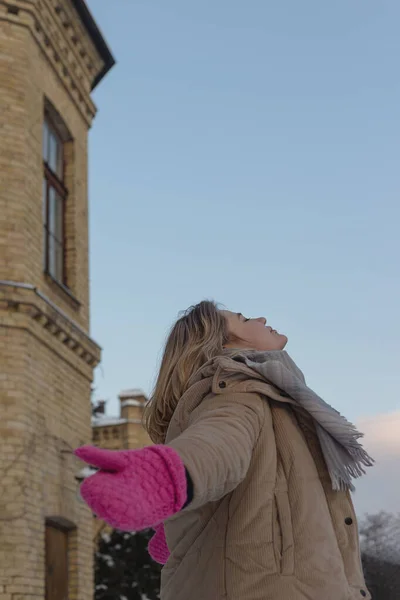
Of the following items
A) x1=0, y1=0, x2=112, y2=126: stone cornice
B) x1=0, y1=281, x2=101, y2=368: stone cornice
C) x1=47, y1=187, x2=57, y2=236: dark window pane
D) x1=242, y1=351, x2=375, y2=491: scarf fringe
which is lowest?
x1=242, y1=351, x2=375, y2=491: scarf fringe

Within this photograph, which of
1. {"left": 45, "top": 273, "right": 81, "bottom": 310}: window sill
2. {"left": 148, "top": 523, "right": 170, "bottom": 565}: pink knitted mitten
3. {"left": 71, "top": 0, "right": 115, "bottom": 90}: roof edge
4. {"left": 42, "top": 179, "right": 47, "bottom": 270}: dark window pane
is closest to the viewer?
{"left": 148, "top": 523, "right": 170, "bottom": 565}: pink knitted mitten

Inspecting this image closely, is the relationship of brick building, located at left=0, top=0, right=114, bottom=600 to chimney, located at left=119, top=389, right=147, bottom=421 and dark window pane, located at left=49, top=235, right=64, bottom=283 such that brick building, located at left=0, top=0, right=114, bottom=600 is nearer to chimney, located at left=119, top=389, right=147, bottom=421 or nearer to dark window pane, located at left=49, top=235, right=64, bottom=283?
dark window pane, located at left=49, top=235, right=64, bottom=283

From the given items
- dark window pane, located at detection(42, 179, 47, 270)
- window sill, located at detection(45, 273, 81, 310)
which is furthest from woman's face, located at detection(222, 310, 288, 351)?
dark window pane, located at detection(42, 179, 47, 270)

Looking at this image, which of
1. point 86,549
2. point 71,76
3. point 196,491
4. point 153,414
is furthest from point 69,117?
point 196,491

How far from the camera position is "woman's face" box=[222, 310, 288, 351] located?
2.92 m

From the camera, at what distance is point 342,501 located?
97.0 inches

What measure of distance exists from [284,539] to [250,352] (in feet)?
2.17

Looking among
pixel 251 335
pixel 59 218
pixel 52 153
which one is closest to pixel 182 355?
pixel 251 335

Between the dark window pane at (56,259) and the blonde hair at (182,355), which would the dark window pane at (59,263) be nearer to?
the dark window pane at (56,259)

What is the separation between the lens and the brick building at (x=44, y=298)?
9.80 meters

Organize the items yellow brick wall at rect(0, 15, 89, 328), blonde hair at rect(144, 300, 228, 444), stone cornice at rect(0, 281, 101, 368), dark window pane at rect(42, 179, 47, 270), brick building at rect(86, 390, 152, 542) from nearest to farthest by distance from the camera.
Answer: blonde hair at rect(144, 300, 228, 444), stone cornice at rect(0, 281, 101, 368), yellow brick wall at rect(0, 15, 89, 328), dark window pane at rect(42, 179, 47, 270), brick building at rect(86, 390, 152, 542)

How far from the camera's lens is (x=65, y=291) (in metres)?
12.2

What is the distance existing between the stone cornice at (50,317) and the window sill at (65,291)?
463mm

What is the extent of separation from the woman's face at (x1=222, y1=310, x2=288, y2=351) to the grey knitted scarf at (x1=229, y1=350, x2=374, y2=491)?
40cm
